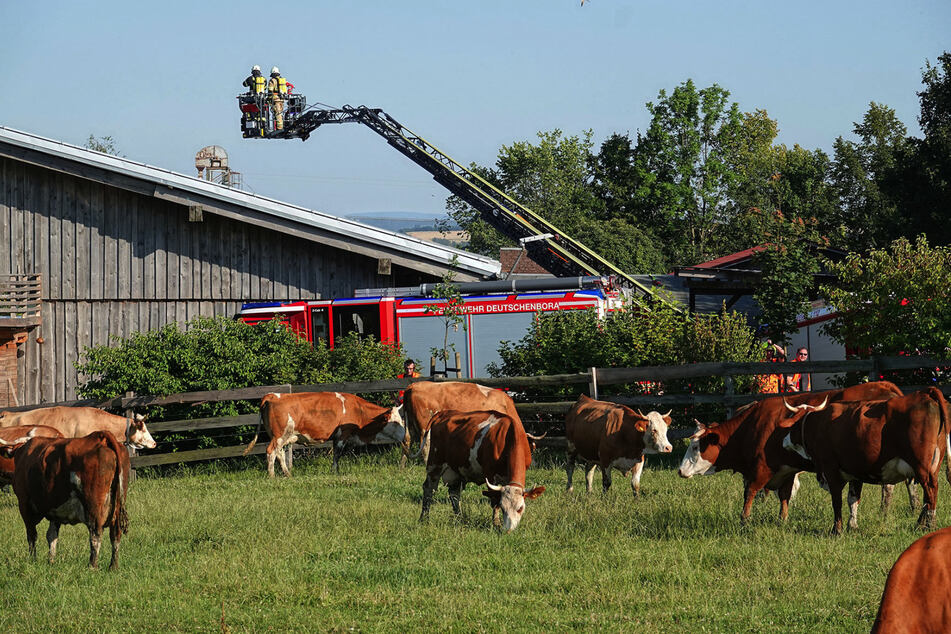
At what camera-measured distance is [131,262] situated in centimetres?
2392

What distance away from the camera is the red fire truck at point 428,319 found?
68.6 feet

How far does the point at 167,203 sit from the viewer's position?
24.1m

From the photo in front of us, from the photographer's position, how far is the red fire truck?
20922mm

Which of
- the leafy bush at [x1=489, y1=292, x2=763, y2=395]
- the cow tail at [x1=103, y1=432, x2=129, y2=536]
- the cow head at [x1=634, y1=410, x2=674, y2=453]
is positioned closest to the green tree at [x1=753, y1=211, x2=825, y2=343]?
the leafy bush at [x1=489, y1=292, x2=763, y2=395]

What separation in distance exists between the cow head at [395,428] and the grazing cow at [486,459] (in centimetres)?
492

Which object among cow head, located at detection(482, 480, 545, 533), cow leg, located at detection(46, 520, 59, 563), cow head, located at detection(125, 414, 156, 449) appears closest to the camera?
cow leg, located at detection(46, 520, 59, 563)

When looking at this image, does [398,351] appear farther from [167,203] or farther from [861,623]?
[861,623]

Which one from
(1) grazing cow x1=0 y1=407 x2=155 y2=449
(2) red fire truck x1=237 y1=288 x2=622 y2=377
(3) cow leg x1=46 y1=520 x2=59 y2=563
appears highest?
(2) red fire truck x1=237 y1=288 x2=622 y2=377

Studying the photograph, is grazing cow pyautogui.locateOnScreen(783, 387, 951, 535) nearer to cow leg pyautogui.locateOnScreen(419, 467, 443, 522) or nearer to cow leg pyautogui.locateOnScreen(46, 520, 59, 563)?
cow leg pyautogui.locateOnScreen(419, 467, 443, 522)

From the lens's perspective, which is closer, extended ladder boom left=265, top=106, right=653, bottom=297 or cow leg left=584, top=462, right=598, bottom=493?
cow leg left=584, top=462, right=598, bottom=493

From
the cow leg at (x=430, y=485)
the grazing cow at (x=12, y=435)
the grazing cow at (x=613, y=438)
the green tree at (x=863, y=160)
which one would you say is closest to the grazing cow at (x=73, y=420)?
the grazing cow at (x=12, y=435)

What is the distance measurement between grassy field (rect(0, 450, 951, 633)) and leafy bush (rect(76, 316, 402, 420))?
211 inches

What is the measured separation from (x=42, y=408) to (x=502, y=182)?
53983 millimetres

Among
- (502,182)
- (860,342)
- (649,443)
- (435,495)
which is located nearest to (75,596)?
(435,495)
